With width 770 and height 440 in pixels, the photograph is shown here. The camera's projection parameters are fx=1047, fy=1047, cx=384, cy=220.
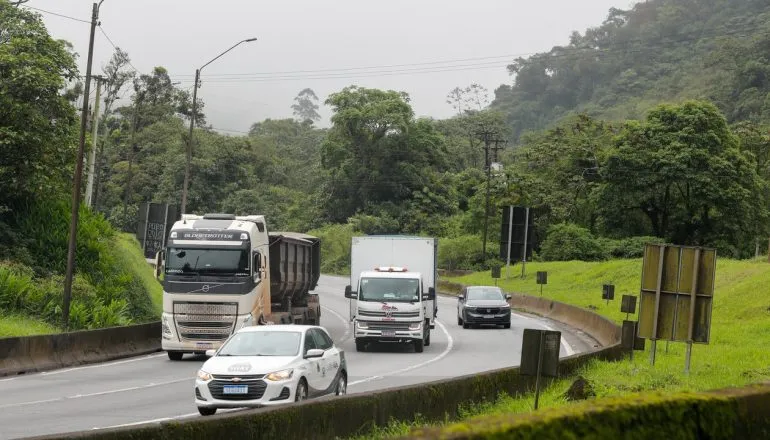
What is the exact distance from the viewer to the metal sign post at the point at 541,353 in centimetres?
1334

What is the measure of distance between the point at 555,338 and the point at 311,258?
997 inches

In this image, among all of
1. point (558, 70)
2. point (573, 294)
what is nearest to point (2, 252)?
point (573, 294)

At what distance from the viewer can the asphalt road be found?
1579cm

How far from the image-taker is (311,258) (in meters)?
38.3

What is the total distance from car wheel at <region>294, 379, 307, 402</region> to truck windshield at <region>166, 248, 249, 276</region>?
11519 millimetres

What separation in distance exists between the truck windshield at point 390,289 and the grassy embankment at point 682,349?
6889mm

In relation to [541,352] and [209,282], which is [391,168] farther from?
[541,352]

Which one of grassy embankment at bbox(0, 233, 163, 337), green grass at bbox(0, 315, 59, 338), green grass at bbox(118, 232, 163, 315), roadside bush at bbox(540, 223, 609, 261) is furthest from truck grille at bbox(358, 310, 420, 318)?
roadside bush at bbox(540, 223, 609, 261)

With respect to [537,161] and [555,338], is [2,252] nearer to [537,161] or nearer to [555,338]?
[555,338]

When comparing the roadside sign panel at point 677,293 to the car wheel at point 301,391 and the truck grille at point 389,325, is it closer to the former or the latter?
the car wheel at point 301,391

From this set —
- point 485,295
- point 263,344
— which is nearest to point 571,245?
point 485,295

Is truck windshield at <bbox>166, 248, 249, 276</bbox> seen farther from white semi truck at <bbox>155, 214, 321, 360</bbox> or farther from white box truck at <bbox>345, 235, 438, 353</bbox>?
white box truck at <bbox>345, 235, 438, 353</bbox>

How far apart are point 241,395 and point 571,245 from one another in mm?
64929

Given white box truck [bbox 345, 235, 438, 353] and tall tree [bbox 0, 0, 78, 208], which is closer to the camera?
white box truck [bbox 345, 235, 438, 353]
